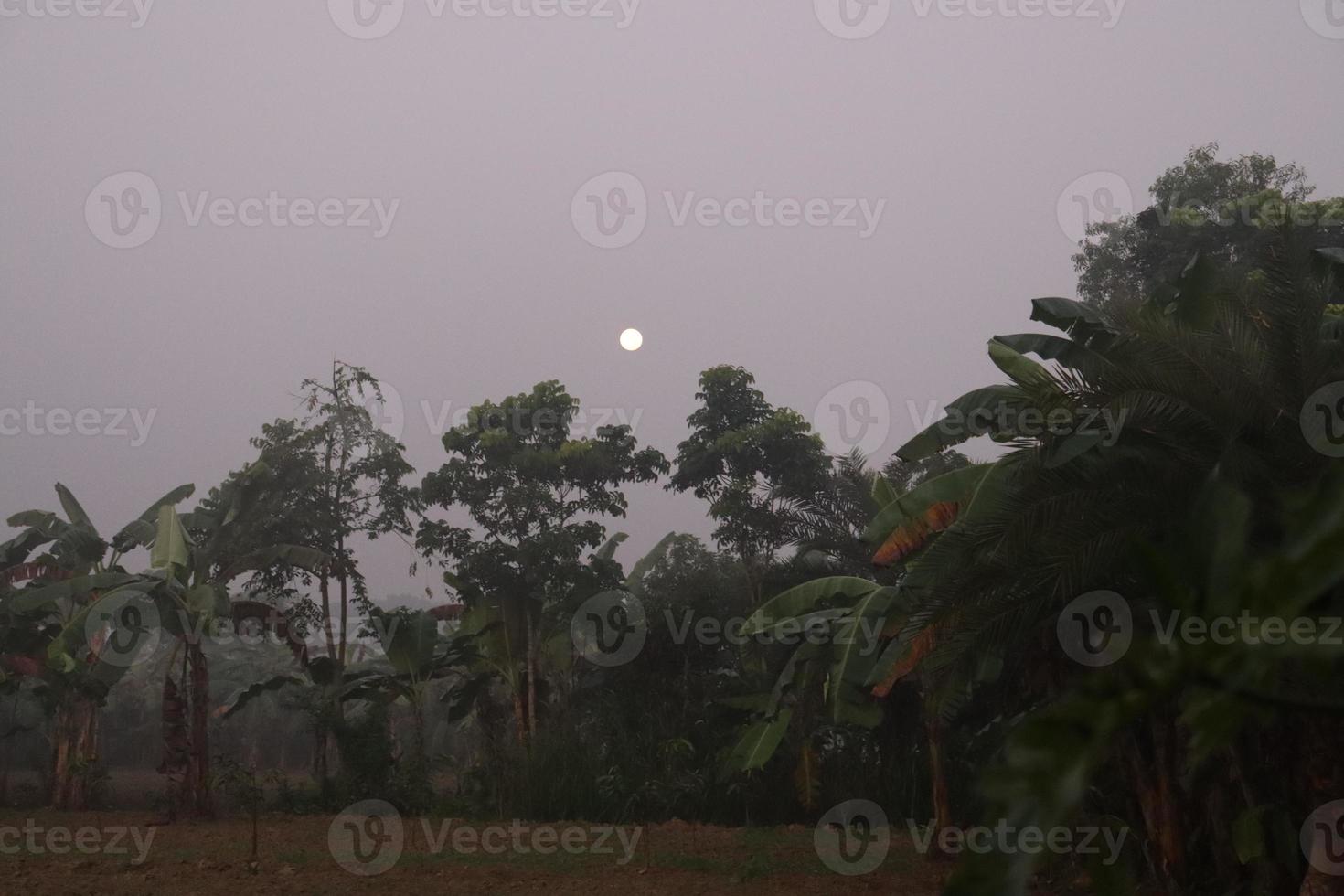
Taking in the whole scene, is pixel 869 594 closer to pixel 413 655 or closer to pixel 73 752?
pixel 413 655

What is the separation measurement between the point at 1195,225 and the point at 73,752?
22667 millimetres

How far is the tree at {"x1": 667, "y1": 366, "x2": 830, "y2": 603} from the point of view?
60.3 ft

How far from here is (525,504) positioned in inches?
755

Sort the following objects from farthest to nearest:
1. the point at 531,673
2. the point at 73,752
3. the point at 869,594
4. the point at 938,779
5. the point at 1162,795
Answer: the point at 73,752
the point at 531,673
the point at 938,779
the point at 869,594
the point at 1162,795

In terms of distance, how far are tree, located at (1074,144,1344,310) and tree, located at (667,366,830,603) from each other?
19.7 ft

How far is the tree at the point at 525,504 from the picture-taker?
61.0ft

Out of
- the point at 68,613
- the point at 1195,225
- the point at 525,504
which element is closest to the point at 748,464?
the point at 525,504

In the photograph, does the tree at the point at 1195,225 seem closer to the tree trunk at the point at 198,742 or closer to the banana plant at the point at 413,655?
the banana plant at the point at 413,655

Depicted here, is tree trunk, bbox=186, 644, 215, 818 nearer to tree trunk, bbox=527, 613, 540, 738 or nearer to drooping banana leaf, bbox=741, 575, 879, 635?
tree trunk, bbox=527, 613, 540, 738

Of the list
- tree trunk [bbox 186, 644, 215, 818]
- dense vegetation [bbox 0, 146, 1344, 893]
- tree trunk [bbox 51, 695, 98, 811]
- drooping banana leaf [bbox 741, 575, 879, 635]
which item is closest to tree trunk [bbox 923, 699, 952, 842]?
dense vegetation [bbox 0, 146, 1344, 893]

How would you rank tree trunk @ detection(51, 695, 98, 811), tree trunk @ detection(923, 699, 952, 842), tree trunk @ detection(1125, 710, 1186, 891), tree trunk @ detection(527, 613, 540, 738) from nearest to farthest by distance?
tree trunk @ detection(1125, 710, 1186, 891) < tree trunk @ detection(923, 699, 952, 842) < tree trunk @ detection(527, 613, 540, 738) < tree trunk @ detection(51, 695, 98, 811)

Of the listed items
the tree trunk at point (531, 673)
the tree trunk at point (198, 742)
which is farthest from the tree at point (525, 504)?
the tree trunk at point (198, 742)

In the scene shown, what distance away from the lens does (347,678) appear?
1916 centimetres

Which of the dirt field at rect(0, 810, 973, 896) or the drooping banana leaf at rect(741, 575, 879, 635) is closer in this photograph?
the dirt field at rect(0, 810, 973, 896)
